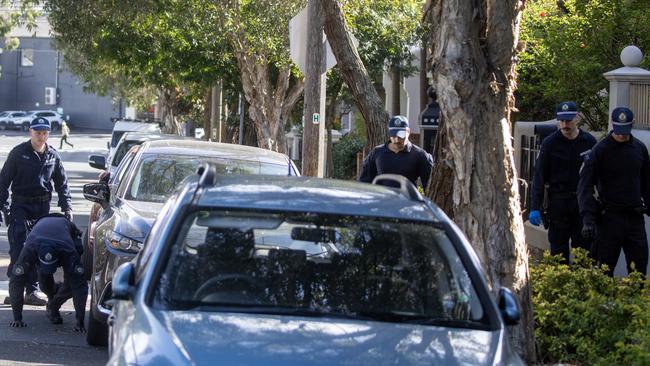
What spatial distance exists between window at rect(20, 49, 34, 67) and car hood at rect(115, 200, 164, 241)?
77.5 m

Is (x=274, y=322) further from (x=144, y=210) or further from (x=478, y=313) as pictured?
(x=144, y=210)

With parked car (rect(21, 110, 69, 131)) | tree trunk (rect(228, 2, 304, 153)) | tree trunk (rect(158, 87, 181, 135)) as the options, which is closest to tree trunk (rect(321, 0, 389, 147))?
tree trunk (rect(228, 2, 304, 153))

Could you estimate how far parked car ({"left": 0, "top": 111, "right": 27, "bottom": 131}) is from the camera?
7569cm

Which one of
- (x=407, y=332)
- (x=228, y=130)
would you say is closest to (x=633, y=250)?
(x=407, y=332)

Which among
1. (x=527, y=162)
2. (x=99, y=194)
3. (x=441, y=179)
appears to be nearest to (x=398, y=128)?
(x=441, y=179)

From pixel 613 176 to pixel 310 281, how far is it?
4530 millimetres

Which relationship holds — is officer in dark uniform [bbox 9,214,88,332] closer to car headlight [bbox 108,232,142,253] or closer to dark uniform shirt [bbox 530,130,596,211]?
car headlight [bbox 108,232,142,253]

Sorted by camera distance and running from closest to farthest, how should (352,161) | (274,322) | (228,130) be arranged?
1. (274,322)
2. (352,161)
3. (228,130)

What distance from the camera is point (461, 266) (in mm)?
4992

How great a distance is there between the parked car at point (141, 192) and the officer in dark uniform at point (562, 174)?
2223mm

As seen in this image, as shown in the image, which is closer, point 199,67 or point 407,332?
point 407,332

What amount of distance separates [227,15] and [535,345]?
682 inches

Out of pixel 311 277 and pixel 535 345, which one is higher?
pixel 311 277

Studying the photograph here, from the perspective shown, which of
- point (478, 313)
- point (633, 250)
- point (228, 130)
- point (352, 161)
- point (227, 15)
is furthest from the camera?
point (228, 130)
